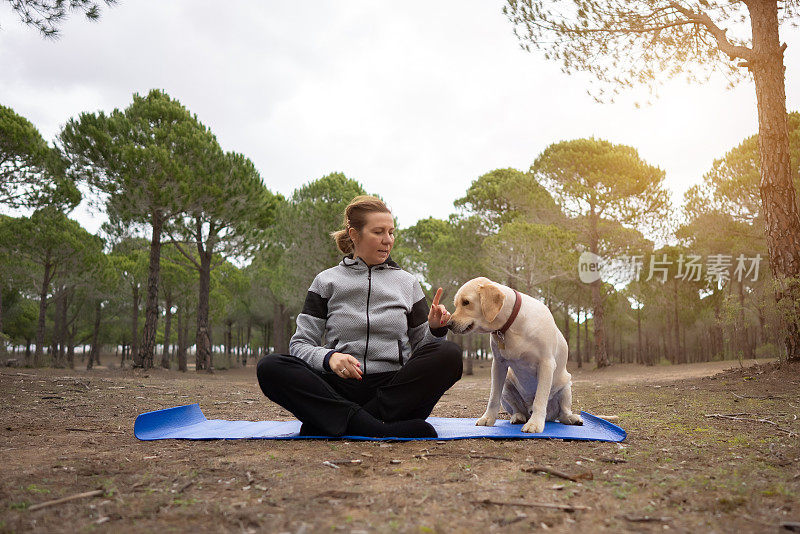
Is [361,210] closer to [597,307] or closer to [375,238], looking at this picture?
[375,238]

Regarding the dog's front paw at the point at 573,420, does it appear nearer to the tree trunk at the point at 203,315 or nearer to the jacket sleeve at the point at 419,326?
the jacket sleeve at the point at 419,326

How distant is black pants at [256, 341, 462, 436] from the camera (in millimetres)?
3316

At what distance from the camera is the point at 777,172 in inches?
336

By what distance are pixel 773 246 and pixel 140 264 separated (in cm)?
2493

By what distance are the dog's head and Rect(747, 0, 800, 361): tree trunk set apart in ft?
23.0

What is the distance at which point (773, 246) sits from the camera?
8.50m

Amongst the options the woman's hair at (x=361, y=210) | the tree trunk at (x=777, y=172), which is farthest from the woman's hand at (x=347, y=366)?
the tree trunk at (x=777, y=172)

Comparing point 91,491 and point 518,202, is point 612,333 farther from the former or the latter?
point 91,491

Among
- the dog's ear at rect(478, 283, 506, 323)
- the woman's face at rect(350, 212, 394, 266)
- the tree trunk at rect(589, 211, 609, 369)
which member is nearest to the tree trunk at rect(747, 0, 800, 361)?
the dog's ear at rect(478, 283, 506, 323)

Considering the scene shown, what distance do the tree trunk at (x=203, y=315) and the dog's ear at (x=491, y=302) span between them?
1720cm

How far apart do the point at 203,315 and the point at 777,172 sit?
17.2m

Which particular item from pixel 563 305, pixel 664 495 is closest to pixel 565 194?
pixel 563 305

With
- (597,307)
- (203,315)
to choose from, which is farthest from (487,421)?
(597,307)

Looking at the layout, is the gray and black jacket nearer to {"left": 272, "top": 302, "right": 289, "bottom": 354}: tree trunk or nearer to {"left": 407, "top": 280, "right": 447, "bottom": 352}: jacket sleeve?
{"left": 407, "top": 280, "right": 447, "bottom": 352}: jacket sleeve
